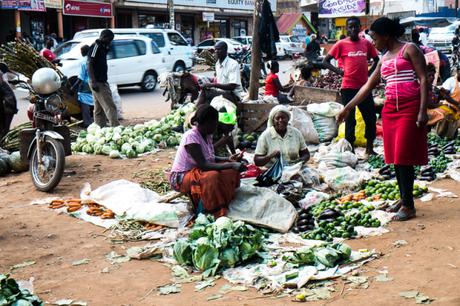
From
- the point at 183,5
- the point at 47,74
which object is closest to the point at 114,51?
the point at 47,74

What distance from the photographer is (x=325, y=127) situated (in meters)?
9.48

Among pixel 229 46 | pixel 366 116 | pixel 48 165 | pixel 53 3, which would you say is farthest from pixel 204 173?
pixel 229 46

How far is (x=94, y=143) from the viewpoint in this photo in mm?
9352

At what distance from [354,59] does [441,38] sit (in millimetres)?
22753

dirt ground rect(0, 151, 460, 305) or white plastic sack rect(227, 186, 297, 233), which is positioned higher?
white plastic sack rect(227, 186, 297, 233)

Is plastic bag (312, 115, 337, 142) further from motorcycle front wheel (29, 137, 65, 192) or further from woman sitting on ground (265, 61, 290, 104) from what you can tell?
motorcycle front wheel (29, 137, 65, 192)

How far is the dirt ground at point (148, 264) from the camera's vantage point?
3984 mm

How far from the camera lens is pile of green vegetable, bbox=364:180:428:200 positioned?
6.11 metres

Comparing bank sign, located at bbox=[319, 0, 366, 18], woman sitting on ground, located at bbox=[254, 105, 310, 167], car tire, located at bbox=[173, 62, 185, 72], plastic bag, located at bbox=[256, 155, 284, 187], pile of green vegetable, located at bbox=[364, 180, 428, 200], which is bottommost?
pile of green vegetable, located at bbox=[364, 180, 428, 200]

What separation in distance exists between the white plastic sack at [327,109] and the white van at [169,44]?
417 inches

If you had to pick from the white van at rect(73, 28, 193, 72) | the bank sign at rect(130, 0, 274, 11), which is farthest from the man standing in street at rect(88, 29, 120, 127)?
the bank sign at rect(130, 0, 274, 11)

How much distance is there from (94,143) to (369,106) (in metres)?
4.24

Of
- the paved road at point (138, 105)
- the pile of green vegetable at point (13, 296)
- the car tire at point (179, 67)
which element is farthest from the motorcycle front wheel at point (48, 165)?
the car tire at point (179, 67)

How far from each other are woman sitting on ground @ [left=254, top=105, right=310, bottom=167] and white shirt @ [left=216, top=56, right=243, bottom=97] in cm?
239
